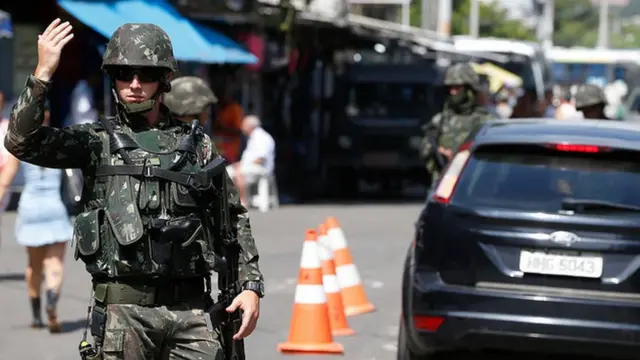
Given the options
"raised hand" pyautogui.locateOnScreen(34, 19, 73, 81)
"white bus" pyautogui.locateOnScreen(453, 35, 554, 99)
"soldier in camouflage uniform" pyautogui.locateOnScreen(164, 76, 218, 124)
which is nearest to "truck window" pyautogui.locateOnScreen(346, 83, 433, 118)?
"white bus" pyautogui.locateOnScreen(453, 35, 554, 99)

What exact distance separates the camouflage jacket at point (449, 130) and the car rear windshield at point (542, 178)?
4696 millimetres

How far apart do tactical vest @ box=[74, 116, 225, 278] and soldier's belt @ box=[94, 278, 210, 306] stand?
5cm

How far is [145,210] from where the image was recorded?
14.7ft

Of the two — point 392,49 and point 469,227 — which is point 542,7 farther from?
point 469,227

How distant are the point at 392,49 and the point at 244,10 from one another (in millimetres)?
7746

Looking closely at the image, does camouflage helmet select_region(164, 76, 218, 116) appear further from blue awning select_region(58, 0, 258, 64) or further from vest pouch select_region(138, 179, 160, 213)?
blue awning select_region(58, 0, 258, 64)

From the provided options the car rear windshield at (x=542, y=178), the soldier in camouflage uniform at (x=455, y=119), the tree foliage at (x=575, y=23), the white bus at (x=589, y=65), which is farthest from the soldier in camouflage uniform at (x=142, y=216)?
the tree foliage at (x=575, y=23)

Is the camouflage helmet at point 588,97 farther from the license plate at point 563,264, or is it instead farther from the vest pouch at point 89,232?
the vest pouch at point 89,232

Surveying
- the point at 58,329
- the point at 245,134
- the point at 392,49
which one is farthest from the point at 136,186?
the point at 392,49

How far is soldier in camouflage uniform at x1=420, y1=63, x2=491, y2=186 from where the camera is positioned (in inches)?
467

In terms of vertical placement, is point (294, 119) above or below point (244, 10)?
below

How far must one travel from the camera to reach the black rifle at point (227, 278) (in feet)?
15.2

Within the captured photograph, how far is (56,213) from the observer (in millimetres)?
9875

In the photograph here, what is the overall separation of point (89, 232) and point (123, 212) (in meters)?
0.13
